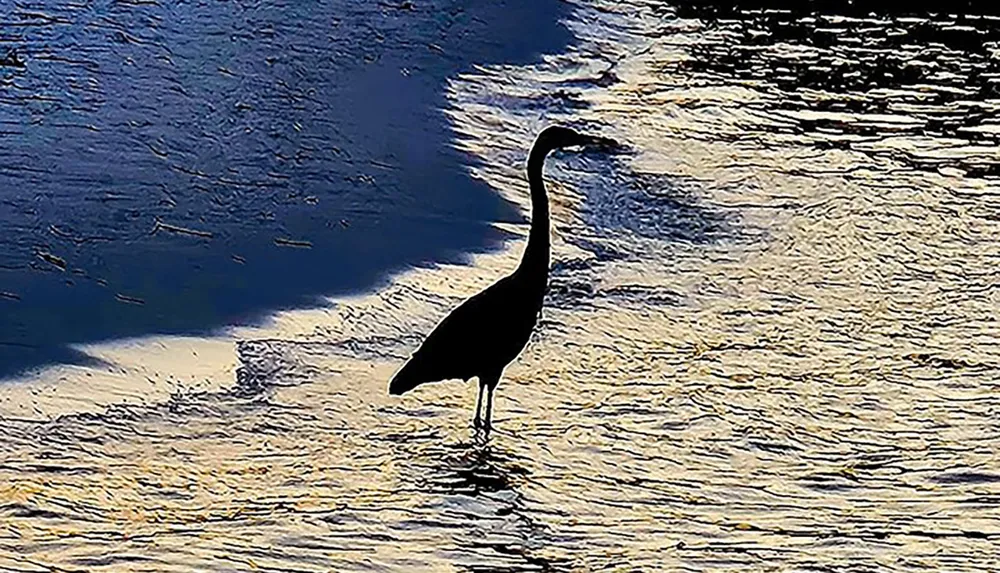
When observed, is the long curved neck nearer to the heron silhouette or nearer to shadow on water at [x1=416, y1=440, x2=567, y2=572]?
the heron silhouette

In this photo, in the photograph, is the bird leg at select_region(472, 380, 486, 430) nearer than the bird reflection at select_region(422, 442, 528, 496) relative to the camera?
No

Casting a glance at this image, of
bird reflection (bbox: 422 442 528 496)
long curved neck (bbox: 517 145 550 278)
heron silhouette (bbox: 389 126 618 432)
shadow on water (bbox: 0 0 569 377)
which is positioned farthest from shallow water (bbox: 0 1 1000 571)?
long curved neck (bbox: 517 145 550 278)

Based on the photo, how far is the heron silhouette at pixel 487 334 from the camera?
355 inches

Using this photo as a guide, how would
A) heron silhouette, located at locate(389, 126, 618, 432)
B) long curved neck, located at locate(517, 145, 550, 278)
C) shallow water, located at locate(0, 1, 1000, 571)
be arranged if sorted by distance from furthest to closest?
long curved neck, located at locate(517, 145, 550, 278) → heron silhouette, located at locate(389, 126, 618, 432) → shallow water, located at locate(0, 1, 1000, 571)

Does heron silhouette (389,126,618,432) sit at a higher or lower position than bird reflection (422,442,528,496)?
higher

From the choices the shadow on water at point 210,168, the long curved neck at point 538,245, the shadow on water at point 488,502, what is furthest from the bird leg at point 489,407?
the shadow on water at point 210,168

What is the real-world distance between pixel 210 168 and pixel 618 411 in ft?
13.6

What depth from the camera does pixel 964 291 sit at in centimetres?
1169

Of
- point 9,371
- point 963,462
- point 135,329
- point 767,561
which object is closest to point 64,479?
point 9,371

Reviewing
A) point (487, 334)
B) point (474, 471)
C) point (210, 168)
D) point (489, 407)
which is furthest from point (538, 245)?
point (210, 168)

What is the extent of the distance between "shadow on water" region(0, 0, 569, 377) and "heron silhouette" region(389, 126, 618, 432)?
60.2 inches

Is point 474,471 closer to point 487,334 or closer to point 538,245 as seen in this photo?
point 487,334

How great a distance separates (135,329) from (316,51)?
724 cm

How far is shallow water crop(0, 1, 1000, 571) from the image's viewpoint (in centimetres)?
780
